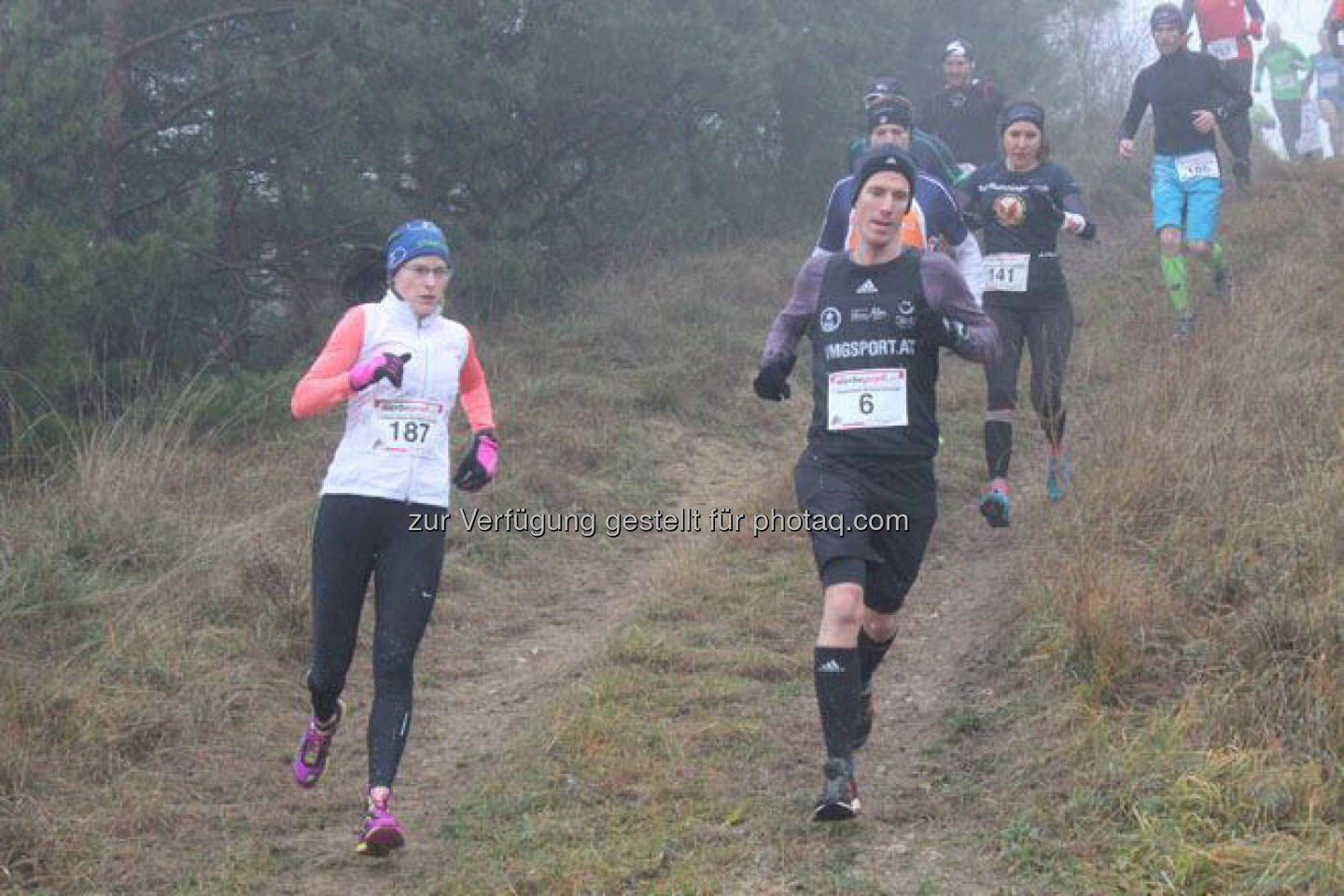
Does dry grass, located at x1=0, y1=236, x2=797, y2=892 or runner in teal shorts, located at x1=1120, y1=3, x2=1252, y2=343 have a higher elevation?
runner in teal shorts, located at x1=1120, y1=3, x2=1252, y2=343

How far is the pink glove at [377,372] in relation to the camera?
5.09 m

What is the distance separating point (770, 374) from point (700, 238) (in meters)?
10.3

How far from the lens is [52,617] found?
646 cm

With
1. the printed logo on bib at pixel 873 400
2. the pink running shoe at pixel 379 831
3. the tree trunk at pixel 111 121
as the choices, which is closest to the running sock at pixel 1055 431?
the printed logo on bib at pixel 873 400

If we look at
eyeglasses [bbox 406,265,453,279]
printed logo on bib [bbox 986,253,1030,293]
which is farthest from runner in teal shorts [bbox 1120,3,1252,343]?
eyeglasses [bbox 406,265,453,279]

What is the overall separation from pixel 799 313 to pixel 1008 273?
3.19 metres

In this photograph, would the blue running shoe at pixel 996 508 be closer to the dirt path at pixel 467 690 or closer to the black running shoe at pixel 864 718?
the dirt path at pixel 467 690

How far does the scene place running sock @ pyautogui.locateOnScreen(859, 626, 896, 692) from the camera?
5.39 metres

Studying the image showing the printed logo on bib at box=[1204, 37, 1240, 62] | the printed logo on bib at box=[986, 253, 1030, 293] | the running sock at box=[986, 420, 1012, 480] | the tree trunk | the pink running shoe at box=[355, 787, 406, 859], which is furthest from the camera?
the printed logo on bib at box=[1204, 37, 1240, 62]

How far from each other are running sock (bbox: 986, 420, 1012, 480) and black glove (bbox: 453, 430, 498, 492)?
312 centimetres

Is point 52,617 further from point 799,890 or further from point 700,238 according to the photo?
point 700,238

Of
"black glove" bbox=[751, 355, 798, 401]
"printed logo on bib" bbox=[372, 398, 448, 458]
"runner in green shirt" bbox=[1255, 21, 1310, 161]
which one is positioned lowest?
"printed logo on bib" bbox=[372, 398, 448, 458]

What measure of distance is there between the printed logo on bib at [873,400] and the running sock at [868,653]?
793mm

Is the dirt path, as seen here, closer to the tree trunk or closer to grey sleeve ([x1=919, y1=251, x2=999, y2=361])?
grey sleeve ([x1=919, y1=251, x2=999, y2=361])
